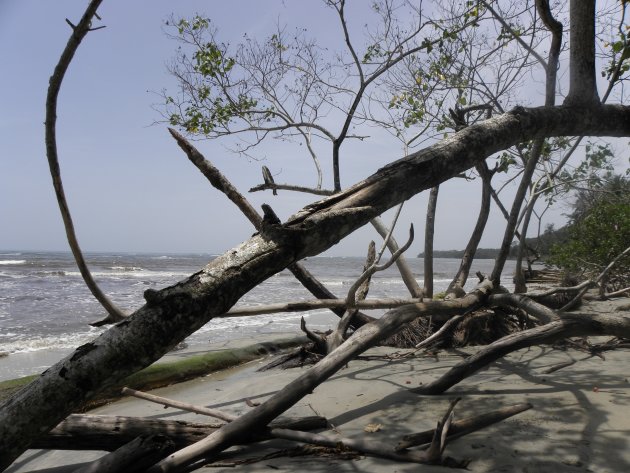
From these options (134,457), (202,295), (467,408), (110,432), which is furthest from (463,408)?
(202,295)

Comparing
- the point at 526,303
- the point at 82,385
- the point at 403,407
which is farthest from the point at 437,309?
the point at 82,385

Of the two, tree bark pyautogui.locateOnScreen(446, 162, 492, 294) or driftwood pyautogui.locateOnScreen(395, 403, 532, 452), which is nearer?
driftwood pyautogui.locateOnScreen(395, 403, 532, 452)

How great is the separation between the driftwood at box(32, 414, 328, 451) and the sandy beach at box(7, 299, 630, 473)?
0.26m

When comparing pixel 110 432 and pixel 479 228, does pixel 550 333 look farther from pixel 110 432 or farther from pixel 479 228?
pixel 110 432

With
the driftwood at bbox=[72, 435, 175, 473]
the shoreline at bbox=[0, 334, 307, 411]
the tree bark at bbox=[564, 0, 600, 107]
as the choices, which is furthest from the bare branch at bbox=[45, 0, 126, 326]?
the tree bark at bbox=[564, 0, 600, 107]

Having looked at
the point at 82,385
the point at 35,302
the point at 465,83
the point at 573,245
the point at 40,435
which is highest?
the point at 465,83

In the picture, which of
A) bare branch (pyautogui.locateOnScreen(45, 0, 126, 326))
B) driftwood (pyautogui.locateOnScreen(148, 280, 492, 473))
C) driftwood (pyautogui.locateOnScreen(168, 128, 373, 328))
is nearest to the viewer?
bare branch (pyautogui.locateOnScreen(45, 0, 126, 326))

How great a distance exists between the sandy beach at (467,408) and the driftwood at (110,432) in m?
0.26

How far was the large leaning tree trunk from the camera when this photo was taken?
54.3 inches

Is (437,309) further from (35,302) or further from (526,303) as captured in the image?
(35,302)

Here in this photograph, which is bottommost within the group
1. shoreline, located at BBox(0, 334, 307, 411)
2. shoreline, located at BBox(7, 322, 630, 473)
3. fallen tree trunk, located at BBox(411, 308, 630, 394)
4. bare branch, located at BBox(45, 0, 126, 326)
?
shoreline, located at BBox(0, 334, 307, 411)

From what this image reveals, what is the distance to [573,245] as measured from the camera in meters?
11.3

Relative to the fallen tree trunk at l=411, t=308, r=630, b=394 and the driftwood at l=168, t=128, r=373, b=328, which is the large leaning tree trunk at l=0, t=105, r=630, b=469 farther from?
the fallen tree trunk at l=411, t=308, r=630, b=394

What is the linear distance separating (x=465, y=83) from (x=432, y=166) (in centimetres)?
662
